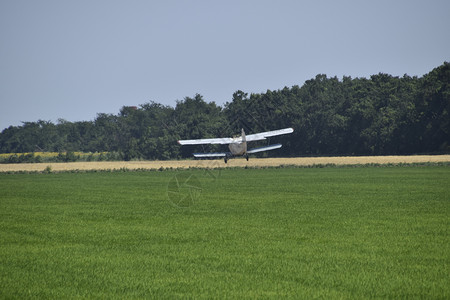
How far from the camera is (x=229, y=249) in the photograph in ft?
59.8

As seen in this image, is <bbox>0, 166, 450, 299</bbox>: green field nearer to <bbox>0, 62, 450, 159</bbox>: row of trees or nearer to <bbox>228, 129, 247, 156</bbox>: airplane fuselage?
<bbox>228, 129, 247, 156</bbox>: airplane fuselage

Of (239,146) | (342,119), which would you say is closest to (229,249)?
(239,146)

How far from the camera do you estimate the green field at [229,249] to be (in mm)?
13414

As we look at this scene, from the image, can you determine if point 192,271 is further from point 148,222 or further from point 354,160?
point 354,160

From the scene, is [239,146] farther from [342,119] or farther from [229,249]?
[342,119]

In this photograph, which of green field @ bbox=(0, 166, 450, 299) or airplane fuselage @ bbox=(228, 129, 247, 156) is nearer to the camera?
green field @ bbox=(0, 166, 450, 299)

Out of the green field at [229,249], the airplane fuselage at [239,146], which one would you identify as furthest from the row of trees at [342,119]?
the green field at [229,249]

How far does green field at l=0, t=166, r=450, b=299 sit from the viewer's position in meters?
13.4

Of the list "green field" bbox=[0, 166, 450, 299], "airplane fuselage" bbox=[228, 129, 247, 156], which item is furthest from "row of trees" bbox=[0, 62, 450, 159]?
"green field" bbox=[0, 166, 450, 299]

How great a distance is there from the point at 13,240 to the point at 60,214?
815 cm

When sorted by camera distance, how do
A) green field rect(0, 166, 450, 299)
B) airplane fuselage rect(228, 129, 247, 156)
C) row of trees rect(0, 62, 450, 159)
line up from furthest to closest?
row of trees rect(0, 62, 450, 159) → airplane fuselage rect(228, 129, 247, 156) → green field rect(0, 166, 450, 299)

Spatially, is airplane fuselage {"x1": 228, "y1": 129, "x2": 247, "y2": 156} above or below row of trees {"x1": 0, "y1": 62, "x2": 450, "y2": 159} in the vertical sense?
below

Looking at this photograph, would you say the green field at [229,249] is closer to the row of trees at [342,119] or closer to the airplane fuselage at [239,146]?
the airplane fuselage at [239,146]

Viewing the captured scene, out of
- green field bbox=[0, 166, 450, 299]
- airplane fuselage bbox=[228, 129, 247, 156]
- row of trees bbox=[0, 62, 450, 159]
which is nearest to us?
green field bbox=[0, 166, 450, 299]
